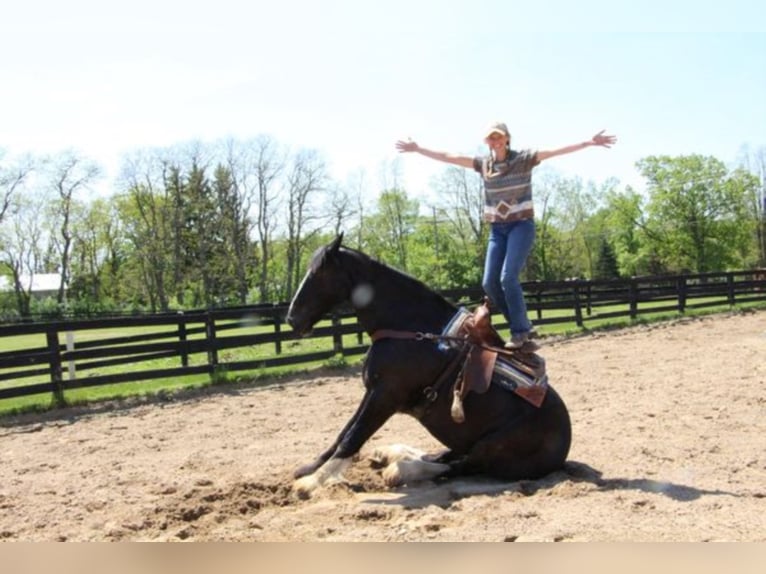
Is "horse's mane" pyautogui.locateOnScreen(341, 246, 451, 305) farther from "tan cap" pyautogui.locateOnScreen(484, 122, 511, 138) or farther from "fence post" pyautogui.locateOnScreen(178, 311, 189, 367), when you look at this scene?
"fence post" pyautogui.locateOnScreen(178, 311, 189, 367)

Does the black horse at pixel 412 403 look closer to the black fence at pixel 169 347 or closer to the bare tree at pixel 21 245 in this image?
the black fence at pixel 169 347

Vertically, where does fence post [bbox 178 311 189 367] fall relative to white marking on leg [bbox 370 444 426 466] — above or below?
above

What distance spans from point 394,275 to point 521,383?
1.23 metres

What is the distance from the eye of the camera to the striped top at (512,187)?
4.71 meters

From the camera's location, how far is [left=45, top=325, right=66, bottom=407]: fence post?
34.8 ft

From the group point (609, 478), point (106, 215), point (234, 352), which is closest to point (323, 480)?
point (609, 478)

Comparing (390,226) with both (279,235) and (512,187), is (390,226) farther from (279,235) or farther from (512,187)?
(512,187)

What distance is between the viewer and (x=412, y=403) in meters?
4.80

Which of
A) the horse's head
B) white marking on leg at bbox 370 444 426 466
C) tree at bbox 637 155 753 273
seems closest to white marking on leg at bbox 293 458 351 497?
white marking on leg at bbox 370 444 426 466

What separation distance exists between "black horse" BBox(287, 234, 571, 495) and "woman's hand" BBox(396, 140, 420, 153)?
34.6 inches

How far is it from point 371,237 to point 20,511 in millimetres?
53404

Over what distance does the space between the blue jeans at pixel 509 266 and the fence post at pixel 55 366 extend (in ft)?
26.9

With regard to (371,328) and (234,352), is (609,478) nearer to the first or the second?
(371,328)

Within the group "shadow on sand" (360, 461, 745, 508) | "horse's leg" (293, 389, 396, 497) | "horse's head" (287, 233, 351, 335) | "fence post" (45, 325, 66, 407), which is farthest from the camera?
"fence post" (45, 325, 66, 407)
